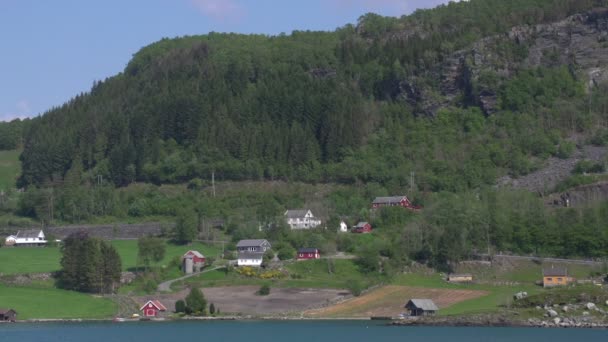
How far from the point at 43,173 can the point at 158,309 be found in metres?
68.3

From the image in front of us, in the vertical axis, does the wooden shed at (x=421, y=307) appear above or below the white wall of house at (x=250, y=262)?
below

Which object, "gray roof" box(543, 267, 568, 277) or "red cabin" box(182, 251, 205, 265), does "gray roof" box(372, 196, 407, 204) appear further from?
"gray roof" box(543, 267, 568, 277)

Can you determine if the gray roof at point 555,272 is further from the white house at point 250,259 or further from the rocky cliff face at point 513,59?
the rocky cliff face at point 513,59

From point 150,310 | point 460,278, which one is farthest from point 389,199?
point 150,310

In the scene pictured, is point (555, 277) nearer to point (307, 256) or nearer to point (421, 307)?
point (421, 307)

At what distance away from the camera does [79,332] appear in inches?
3452

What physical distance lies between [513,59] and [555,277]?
62.6 metres

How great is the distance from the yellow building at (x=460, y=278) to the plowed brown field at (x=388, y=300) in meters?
4.16

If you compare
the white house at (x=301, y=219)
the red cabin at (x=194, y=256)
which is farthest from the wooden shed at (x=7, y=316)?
the white house at (x=301, y=219)

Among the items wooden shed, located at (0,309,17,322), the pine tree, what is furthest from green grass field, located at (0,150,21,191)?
the pine tree

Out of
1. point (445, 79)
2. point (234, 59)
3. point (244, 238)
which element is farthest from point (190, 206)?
point (234, 59)

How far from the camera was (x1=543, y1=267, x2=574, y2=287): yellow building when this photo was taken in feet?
347

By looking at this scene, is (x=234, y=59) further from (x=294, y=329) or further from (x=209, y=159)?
(x=294, y=329)

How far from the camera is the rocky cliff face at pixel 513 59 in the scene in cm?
16150
